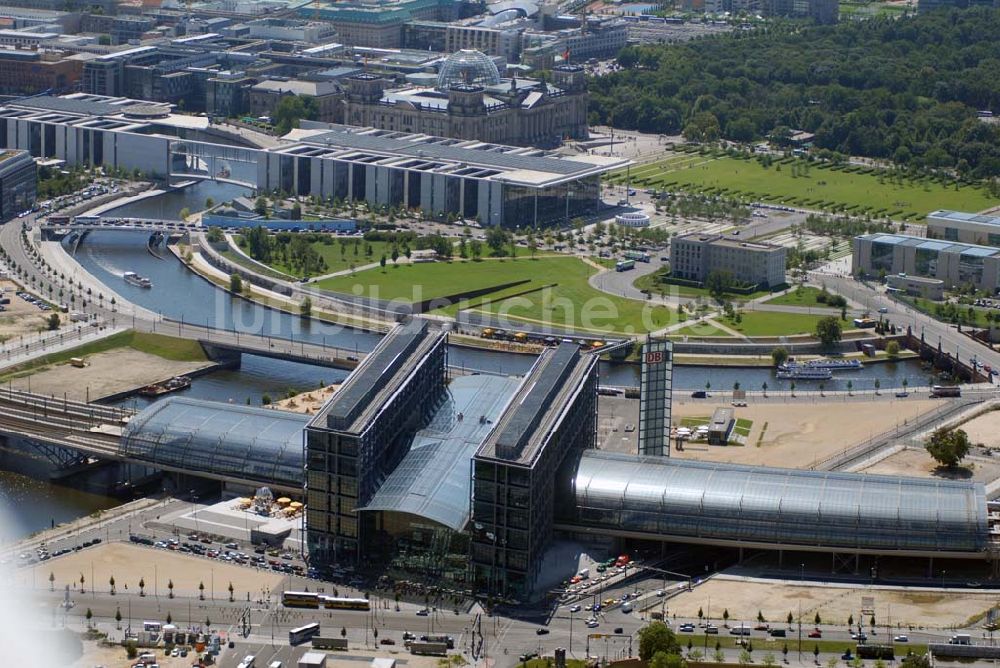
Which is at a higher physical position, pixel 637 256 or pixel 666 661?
pixel 637 256

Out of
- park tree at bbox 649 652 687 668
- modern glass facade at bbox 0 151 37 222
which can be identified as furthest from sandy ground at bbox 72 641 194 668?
modern glass facade at bbox 0 151 37 222

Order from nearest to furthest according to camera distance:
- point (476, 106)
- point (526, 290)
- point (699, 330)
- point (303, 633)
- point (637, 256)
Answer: point (303, 633), point (699, 330), point (526, 290), point (637, 256), point (476, 106)

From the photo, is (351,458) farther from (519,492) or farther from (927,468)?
(927,468)

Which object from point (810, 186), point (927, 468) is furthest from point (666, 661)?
point (810, 186)

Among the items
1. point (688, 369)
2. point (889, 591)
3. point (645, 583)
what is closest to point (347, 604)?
point (645, 583)

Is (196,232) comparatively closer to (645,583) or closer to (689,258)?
(689,258)

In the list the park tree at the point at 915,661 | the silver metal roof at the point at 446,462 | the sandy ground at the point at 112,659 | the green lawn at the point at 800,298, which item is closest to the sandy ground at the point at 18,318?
the silver metal roof at the point at 446,462
